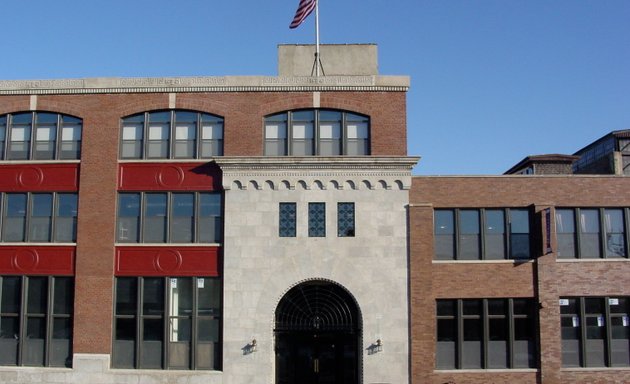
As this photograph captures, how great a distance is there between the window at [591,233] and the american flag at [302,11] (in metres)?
A: 13.0

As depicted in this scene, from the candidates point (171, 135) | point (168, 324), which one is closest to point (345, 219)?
point (171, 135)

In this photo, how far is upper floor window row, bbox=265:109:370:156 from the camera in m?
27.2

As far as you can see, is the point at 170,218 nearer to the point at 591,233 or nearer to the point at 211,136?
the point at 211,136

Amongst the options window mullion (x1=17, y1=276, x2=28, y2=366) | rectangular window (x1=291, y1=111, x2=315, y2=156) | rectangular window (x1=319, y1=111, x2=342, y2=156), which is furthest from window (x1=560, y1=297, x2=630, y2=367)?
window mullion (x1=17, y1=276, x2=28, y2=366)

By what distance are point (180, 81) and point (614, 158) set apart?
82.1ft

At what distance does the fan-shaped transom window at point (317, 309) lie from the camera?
86.3 feet

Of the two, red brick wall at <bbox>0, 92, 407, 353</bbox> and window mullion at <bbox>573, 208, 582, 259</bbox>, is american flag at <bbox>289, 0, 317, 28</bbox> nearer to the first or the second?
red brick wall at <bbox>0, 92, 407, 353</bbox>

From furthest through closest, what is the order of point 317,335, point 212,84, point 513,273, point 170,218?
point 212,84
point 170,218
point 317,335
point 513,273

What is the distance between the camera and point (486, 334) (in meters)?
26.3

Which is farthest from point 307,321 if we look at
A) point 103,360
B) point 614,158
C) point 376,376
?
point 614,158

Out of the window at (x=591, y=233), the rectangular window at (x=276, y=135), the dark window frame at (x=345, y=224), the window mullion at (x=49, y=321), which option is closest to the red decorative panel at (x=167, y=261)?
the window mullion at (x=49, y=321)

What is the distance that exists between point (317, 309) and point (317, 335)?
1.02m

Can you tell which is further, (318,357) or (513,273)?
(318,357)

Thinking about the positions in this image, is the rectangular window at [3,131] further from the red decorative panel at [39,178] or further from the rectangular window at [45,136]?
the rectangular window at [45,136]
